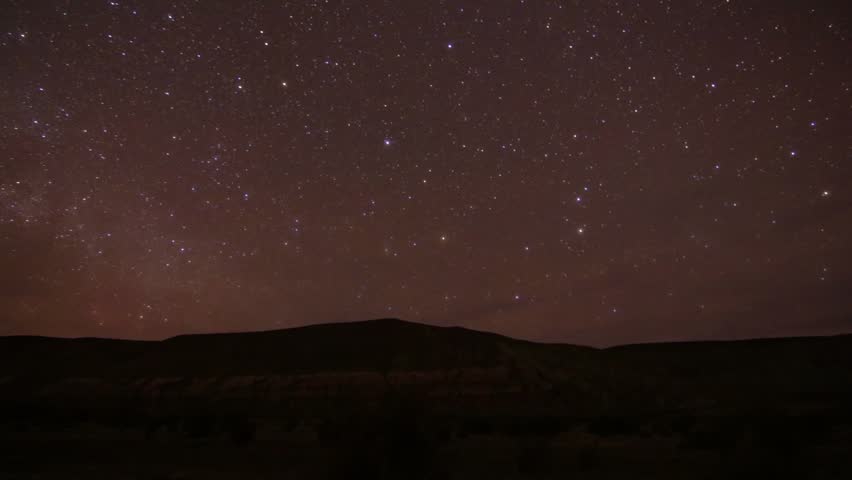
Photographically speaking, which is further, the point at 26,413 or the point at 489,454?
the point at 26,413

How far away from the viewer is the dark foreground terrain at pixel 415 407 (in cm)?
1376

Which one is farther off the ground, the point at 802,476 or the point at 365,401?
the point at 365,401

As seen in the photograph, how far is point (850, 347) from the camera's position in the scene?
195 ft

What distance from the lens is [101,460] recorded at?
16484mm

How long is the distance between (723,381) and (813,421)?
125 ft

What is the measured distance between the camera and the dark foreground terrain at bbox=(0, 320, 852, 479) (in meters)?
13.8

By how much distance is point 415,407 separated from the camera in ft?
48.1

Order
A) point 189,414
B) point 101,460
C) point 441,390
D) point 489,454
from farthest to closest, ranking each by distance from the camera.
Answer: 1. point 441,390
2. point 189,414
3. point 489,454
4. point 101,460

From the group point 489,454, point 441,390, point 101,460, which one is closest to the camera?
point 101,460

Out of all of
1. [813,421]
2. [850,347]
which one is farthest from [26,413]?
[850,347]

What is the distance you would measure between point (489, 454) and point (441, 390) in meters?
31.2

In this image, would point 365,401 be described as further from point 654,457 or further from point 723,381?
point 723,381

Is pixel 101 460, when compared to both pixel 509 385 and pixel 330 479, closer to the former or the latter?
pixel 330 479

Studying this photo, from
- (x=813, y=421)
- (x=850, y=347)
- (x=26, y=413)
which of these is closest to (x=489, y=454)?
(x=813, y=421)
